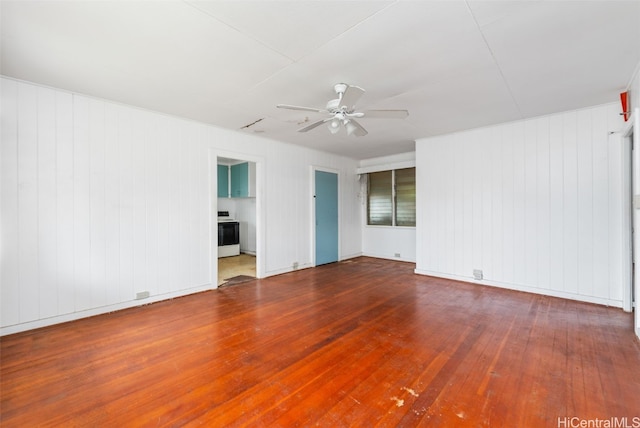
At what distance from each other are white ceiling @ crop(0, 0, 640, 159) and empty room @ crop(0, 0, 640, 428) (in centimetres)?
2

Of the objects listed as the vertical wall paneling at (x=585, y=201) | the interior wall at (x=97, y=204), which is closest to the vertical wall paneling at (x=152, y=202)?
the interior wall at (x=97, y=204)

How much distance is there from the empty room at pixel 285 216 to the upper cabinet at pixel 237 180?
143 cm

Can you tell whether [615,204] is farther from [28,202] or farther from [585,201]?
[28,202]

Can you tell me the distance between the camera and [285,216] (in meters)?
5.30

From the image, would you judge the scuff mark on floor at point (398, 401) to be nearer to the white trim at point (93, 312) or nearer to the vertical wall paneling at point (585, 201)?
the white trim at point (93, 312)

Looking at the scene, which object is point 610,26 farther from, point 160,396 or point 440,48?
point 160,396

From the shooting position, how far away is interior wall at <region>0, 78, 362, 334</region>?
273 centimetres

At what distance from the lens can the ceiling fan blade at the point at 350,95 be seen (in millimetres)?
2404

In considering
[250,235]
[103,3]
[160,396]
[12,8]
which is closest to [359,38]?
[103,3]

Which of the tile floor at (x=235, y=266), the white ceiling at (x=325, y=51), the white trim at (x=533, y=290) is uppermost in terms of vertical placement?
the white ceiling at (x=325, y=51)

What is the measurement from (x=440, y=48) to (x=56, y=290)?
450cm

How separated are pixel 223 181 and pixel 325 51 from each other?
5465 mm

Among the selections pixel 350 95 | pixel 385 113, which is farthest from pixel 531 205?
pixel 350 95

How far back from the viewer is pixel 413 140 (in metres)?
5.18
